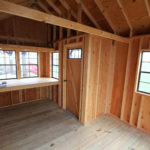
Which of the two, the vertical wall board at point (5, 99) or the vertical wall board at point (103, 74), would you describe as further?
the vertical wall board at point (5, 99)

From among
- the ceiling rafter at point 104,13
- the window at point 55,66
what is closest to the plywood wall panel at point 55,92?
the window at point 55,66

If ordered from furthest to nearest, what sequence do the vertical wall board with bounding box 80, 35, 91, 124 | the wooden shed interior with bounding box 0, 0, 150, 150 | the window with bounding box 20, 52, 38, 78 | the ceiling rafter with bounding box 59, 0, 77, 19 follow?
1. the window with bounding box 20, 52, 38, 78
2. the ceiling rafter with bounding box 59, 0, 77, 19
3. the vertical wall board with bounding box 80, 35, 91, 124
4. the wooden shed interior with bounding box 0, 0, 150, 150

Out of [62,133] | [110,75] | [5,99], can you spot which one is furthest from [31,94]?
[110,75]

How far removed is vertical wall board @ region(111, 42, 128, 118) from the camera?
120 inches

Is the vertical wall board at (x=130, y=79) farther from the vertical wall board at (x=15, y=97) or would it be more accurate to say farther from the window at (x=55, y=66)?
the vertical wall board at (x=15, y=97)

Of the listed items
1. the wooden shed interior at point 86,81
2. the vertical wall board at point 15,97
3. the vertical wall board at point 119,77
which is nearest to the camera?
the wooden shed interior at point 86,81

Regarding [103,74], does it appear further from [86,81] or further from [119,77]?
[86,81]

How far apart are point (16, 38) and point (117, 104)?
4298 millimetres

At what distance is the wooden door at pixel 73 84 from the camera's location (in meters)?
3.20

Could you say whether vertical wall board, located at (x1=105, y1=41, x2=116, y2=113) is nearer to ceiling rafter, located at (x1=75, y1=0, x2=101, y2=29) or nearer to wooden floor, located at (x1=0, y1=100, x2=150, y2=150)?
wooden floor, located at (x1=0, y1=100, x2=150, y2=150)

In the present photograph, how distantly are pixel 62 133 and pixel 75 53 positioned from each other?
7.60 ft

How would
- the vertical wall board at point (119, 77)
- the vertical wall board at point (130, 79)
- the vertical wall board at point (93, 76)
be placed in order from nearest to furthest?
the vertical wall board at point (93, 76)
the vertical wall board at point (130, 79)
the vertical wall board at point (119, 77)

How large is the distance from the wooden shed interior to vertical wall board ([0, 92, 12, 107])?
31 mm

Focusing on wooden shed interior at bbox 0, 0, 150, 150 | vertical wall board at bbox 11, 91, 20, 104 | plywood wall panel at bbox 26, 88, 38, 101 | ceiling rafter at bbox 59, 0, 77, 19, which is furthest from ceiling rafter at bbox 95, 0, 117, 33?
vertical wall board at bbox 11, 91, 20, 104
